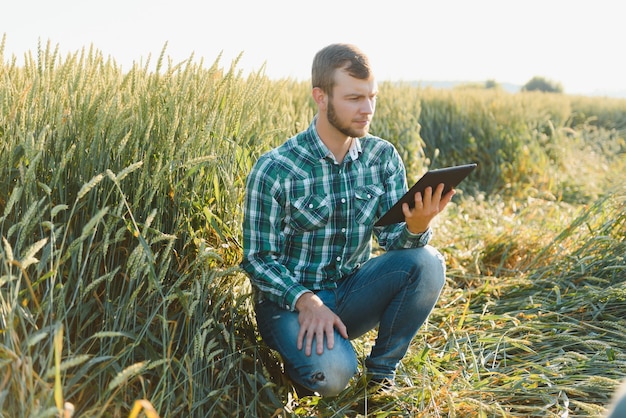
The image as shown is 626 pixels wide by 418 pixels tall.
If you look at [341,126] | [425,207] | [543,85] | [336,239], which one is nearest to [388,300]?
[336,239]

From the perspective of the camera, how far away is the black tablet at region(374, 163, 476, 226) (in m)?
2.04

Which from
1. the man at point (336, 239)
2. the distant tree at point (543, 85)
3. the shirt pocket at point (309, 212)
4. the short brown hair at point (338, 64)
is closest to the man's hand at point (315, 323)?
the man at point (336, 239)

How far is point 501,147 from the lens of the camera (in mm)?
6828

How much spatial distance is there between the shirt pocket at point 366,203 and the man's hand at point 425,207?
191 millimetres

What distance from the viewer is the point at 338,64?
2.23 m

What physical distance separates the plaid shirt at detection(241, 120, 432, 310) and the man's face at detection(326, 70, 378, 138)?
12 cm

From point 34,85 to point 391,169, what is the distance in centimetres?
125

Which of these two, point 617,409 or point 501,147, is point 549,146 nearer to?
point 501,147

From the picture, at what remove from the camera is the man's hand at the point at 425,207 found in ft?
6.93

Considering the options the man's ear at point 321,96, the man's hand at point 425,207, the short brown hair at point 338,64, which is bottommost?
the man's hand at point 425,207

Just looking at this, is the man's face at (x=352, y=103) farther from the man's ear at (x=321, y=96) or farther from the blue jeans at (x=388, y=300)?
the blue jeans at (x=388, y=300)

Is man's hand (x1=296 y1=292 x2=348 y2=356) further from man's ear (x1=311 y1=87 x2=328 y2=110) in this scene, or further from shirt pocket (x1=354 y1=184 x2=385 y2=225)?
man's ear (x1=311 y1=87 x2=328 y2=110)

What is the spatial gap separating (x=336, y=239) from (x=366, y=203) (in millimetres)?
176

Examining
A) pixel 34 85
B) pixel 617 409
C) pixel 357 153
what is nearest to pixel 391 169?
pixel 357 153
